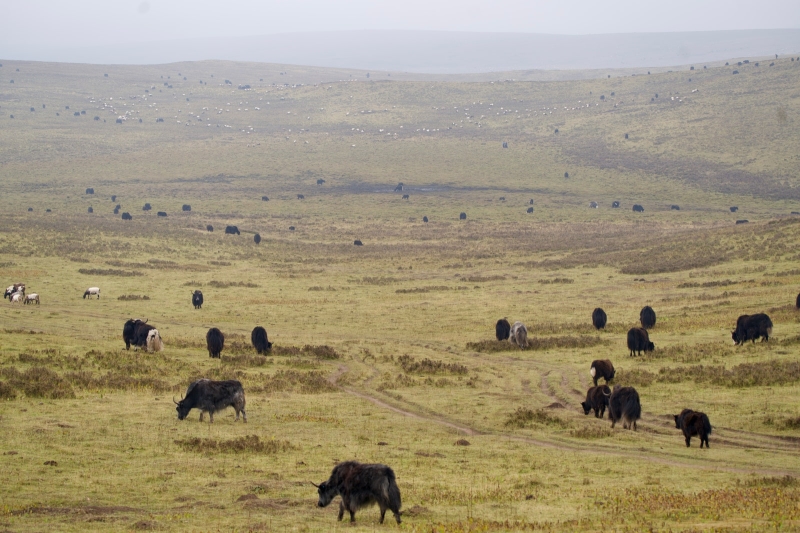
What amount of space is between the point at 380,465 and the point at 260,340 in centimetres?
2034

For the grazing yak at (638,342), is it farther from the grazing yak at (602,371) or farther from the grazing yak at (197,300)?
the grazing yak at (197,300)

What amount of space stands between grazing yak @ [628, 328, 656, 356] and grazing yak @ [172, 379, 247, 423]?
16.1m

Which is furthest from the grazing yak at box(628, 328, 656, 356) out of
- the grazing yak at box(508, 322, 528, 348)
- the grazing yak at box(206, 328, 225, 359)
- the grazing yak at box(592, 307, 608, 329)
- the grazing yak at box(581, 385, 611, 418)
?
→ the grazing yak at box(206, 328, 225, 359)

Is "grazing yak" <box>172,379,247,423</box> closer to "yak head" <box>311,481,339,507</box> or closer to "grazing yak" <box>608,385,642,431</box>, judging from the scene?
"yak head" <box>311,481,339,507</box>

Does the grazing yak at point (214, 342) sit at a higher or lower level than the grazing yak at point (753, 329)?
lower

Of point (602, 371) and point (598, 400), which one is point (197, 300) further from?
point (598, 400)

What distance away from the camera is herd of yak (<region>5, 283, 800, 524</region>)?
13.4 meters

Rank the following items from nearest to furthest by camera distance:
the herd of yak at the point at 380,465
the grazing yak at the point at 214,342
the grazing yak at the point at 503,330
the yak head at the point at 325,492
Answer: the herd of yak at the point at 380,465, the yak head at the point at 325,492, the grazing yak at the point at 214,342, the grazing yak at the point at 503,330

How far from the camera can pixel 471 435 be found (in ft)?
70.9

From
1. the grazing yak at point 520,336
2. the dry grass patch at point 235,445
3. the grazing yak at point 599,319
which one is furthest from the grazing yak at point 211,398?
the grazing yak at point 599,319

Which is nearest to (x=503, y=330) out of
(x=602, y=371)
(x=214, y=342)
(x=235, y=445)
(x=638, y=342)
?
(x=638, y=342)

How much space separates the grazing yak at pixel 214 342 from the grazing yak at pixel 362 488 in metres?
18.6

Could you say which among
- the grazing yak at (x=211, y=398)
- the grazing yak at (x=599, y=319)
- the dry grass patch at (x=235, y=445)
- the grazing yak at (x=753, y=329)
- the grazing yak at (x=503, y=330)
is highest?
the grazing yak at (x=753, y=329)

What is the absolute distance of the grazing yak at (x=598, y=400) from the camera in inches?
926
